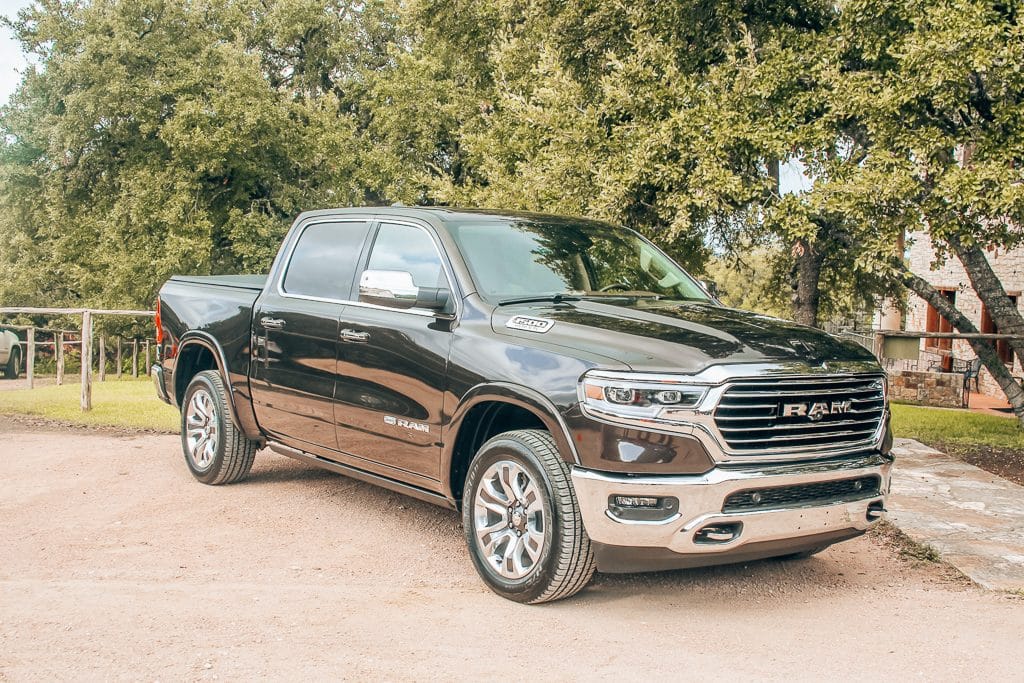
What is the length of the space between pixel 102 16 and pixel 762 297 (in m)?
22.0

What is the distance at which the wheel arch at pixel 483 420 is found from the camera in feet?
17.2

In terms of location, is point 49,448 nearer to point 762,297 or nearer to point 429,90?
point 762,297

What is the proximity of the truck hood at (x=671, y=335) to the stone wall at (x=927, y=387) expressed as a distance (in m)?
16.4

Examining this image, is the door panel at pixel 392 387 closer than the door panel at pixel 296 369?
Yes

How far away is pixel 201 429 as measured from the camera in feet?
27.3

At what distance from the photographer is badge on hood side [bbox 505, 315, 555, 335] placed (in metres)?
5.45

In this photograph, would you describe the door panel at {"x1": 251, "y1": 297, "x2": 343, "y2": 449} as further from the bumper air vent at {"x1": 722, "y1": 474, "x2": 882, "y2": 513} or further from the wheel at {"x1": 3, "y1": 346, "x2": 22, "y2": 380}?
the wheel at {"x1": 3, "y1": 346, "x2": 22, "y2": 380}

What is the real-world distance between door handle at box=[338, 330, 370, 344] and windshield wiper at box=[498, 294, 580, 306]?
39.5 inches

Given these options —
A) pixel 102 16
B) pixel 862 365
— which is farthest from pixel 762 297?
pixel 102 16

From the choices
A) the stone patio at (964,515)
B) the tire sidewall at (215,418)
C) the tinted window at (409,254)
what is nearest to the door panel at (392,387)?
the tinted window at (409,254)

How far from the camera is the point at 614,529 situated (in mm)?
4867

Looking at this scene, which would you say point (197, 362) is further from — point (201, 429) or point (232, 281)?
point (232, 281)

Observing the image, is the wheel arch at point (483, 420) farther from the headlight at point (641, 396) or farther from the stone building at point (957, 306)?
the stone building at point (957, 306)

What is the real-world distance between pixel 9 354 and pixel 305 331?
2327 cm
